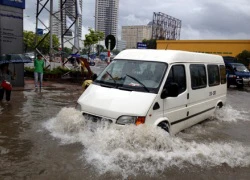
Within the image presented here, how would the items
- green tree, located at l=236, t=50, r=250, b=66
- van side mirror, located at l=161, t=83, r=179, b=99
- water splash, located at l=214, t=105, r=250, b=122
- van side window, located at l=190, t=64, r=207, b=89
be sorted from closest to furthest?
van side mirror, located at l=161, t=83, r=179, b=99 → van side window, located at l=190, t=64, r=207, b=89 → water splash, located at l=214, t=105, r=250, b=122 → green tree, located at l=236, t=50, r=250, b=66

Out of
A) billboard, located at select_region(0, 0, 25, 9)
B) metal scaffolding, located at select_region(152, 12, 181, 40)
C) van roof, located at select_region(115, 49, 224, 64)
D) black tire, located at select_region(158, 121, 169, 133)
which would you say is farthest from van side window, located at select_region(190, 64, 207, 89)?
metal scaffolding, located at select_region(152, 12, 181, 40)

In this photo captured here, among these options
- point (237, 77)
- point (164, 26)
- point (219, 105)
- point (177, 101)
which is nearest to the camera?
point (177, 101)

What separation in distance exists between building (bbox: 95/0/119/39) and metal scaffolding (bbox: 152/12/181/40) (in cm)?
952

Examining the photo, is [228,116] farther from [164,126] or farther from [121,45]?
[121,45]

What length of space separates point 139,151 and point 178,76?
6.82 ft

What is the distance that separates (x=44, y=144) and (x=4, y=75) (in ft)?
16.5

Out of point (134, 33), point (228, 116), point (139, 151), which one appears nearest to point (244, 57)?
point (228, 116)

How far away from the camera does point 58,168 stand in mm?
Answer: 4785

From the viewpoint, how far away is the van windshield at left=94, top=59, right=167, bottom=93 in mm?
5996

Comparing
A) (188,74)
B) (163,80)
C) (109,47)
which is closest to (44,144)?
(163,80)

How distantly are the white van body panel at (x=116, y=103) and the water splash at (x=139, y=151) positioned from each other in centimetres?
25

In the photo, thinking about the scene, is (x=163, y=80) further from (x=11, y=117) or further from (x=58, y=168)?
(x=11, y=117)

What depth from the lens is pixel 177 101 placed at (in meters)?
6.41

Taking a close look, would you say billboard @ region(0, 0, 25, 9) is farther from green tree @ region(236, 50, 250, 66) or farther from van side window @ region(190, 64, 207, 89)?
green tree @ region(236, 50, 250, 66)
